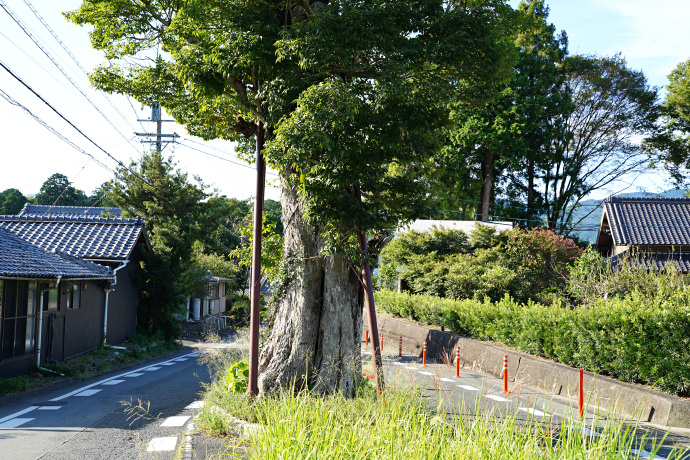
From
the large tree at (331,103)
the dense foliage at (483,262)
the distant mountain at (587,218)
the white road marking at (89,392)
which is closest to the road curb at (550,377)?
the large tree at (331,103)

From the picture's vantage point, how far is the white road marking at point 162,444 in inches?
252

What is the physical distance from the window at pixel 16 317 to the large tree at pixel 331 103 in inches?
281

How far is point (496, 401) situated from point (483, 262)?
1439 centimetres

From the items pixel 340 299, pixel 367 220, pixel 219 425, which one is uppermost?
pixel 367 220

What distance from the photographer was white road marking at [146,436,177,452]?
6395 millimetres

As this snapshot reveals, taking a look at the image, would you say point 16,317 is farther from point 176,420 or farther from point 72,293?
point 176,420

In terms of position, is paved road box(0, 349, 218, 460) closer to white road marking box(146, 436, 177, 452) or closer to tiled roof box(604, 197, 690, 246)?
white road marking box(146, 436, 177, 452)

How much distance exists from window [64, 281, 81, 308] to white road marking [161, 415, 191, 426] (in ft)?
33.1

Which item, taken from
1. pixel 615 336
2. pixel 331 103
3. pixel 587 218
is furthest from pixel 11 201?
pixel 615 336

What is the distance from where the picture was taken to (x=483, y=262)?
24.2 metres

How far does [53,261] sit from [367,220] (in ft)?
39.1

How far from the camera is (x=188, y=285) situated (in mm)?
28109

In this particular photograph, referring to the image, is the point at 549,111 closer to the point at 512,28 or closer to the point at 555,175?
the point at 555,175

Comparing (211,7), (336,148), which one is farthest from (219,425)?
(211,7)
